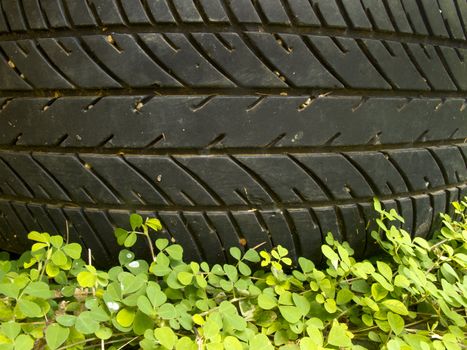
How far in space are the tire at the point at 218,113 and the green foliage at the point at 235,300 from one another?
0.05m

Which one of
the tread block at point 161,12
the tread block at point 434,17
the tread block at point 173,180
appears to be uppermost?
the tread block at point 434,17

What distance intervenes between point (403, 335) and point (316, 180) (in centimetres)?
27

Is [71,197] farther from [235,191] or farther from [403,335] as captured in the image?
[403,335]

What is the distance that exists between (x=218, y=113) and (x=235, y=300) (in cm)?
30

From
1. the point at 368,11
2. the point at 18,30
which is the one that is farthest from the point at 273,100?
the point at 18,30

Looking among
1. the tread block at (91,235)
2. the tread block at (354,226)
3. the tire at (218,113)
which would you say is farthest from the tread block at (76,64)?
the tread block at (354,226)

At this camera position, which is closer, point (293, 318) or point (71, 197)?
point (293, 318)

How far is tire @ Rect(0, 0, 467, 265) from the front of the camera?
72cm

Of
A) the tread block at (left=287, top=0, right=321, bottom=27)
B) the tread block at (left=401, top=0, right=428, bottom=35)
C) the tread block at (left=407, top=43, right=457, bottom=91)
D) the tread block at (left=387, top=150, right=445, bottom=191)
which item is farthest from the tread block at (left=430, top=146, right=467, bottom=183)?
the tread block at (left=287, top=0, right=321, bottom=27)

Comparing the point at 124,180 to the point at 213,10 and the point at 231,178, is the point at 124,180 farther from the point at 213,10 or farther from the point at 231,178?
the point at 213,10

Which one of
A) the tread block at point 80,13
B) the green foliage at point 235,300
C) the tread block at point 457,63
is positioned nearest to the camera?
the green foliage at point 235,300

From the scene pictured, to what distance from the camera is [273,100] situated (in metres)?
0.73

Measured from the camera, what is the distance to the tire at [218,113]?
2.37 feet

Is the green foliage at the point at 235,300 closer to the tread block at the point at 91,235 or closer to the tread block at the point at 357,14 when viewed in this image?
the tread block at the point at 91,235
